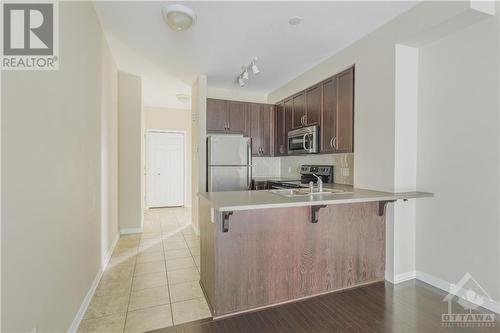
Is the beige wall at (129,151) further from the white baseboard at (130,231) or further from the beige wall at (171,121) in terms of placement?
the beige wall at (171,121)

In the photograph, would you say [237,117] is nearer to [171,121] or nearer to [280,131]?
[280,131]

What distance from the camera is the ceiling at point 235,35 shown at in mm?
2209

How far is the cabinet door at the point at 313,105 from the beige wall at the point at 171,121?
3.93 meters

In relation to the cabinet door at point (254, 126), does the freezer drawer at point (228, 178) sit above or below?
below

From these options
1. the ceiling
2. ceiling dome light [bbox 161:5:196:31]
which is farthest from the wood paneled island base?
the ceiling

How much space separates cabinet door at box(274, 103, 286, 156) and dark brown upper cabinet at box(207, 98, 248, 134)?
0.61m

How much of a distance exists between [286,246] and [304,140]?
187 centimetres

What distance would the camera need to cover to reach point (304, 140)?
3.60 metres

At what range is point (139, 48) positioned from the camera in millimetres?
3051

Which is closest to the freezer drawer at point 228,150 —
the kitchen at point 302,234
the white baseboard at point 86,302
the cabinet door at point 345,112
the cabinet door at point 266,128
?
the cabinet door at point 266,128

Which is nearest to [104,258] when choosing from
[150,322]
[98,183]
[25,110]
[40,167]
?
[98,183]

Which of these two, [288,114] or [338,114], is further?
[288,114]

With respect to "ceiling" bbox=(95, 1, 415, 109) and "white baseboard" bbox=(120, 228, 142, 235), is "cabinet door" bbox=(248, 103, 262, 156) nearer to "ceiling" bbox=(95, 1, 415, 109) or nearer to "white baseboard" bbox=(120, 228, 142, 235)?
"ceiling" bbox=(95, 1, 415, 109)

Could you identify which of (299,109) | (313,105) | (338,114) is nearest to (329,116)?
(338,114)
